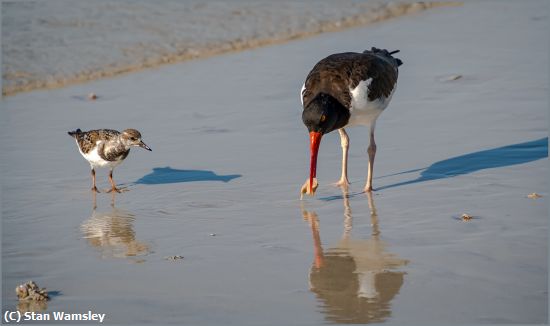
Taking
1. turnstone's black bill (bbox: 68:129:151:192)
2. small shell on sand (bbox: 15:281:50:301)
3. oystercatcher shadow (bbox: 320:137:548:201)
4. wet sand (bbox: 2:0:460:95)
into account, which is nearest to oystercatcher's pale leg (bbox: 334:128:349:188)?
oystercatcher shadow (bbox: 320:137:548:201)

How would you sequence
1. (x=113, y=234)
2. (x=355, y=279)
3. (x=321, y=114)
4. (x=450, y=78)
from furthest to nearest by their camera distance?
(x=450, y=78) < (x=321, y=114) < (x=113, y=234) < (x=355, y=279)

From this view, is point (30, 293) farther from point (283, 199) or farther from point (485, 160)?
point (485, 160)

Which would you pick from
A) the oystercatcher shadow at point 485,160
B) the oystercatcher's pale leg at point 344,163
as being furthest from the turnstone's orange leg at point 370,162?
the oystercatcher's pale leg at point 344,163

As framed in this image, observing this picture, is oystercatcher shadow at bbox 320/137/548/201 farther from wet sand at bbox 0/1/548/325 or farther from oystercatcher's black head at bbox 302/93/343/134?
oystercatcher's black head at bbox 302/93/343/134

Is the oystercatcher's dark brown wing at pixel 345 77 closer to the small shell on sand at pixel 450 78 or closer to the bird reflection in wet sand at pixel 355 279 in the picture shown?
the bird reflection in wet sand at pixel 355 279

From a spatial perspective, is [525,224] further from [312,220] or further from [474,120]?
[474,120]

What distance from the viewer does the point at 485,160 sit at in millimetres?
7633

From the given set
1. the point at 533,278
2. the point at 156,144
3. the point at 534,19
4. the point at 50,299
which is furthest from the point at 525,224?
the point at 534,19

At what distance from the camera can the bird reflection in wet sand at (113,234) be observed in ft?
19.2

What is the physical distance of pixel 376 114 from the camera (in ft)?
25.2

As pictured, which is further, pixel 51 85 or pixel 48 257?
pixel 51 85

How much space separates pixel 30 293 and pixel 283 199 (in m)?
2.55

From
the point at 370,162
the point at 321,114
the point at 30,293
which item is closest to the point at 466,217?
the point at 370,162

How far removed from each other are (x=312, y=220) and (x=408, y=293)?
1.62 m
